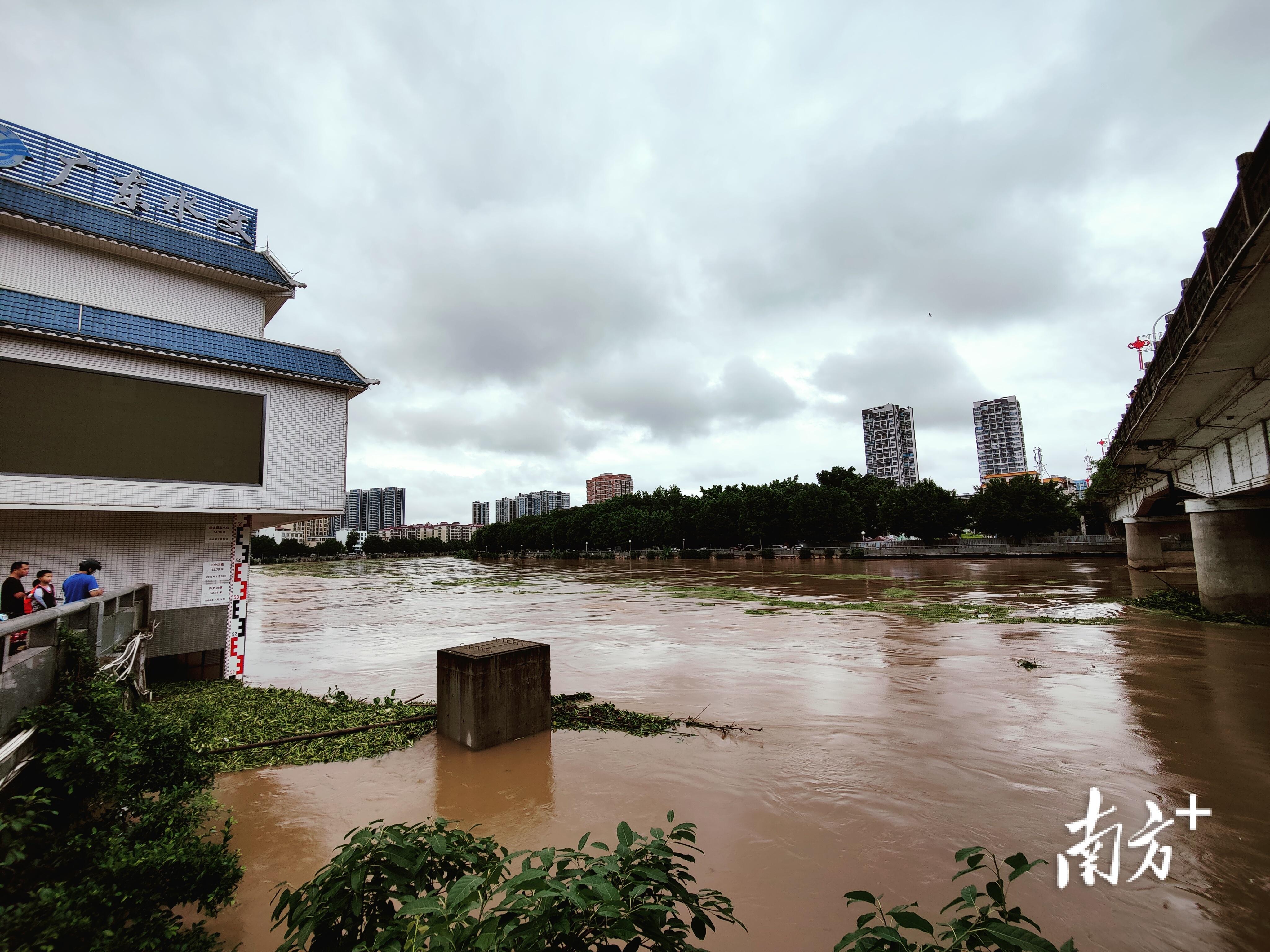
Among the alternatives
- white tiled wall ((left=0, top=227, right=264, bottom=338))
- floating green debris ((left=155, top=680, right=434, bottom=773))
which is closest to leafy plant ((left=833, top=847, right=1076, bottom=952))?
floating green debris ((left=155, top=680, right=434, bottom=773))

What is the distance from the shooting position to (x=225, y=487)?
12.3 metres

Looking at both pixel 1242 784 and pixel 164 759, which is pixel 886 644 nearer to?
pixel 1242 784

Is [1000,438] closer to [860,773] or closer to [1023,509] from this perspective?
[1023,509]

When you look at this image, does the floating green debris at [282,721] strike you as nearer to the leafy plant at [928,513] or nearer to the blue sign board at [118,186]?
the blue sign board at [118,186]

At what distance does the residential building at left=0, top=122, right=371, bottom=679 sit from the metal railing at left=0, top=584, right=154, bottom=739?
4.86 meters

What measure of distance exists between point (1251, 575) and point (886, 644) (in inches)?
534

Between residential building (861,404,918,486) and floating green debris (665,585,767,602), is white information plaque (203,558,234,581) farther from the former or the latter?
residential building (861,404,918,486)

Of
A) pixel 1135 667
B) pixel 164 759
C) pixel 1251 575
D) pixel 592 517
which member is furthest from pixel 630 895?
pixel 592 517

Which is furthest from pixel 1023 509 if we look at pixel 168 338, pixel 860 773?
pixel 168 338

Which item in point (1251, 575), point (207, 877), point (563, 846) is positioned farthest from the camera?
point (1251, 575)

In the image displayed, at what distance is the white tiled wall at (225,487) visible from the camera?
10.4 m

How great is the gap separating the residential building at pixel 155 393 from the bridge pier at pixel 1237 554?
26497 mm

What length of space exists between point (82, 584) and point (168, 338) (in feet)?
16.9

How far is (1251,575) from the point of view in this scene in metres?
19.5
